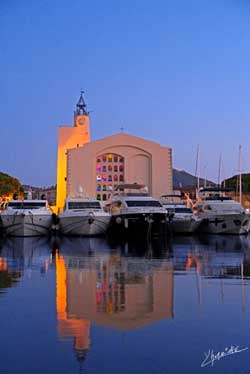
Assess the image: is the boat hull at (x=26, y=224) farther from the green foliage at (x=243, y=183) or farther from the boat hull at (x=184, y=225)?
the green foliage at (x=243, y=183)

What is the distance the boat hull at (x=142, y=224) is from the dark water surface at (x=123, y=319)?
17356 mm

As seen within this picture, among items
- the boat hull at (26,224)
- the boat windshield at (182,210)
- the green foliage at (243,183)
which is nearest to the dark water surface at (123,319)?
the boat hull at (26,224)

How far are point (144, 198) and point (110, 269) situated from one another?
2110 centimetres

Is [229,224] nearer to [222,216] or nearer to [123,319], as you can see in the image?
[222,216]

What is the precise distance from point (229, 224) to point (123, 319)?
30.8 m

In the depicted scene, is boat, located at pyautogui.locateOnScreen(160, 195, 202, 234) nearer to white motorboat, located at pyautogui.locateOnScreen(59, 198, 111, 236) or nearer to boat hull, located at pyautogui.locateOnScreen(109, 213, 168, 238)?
boat hull, located at pyautogui.locateOnScreen(109, 213, 168, 238)

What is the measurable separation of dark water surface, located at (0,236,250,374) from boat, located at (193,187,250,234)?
22953mm

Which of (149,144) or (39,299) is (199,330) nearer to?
(39,299)

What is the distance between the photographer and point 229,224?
1506 inches

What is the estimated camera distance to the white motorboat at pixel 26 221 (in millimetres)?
34562

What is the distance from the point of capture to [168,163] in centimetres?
5616

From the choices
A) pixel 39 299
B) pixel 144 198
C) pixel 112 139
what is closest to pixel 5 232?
pixel 144 198

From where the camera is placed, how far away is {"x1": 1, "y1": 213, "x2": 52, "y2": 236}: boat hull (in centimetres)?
3453
